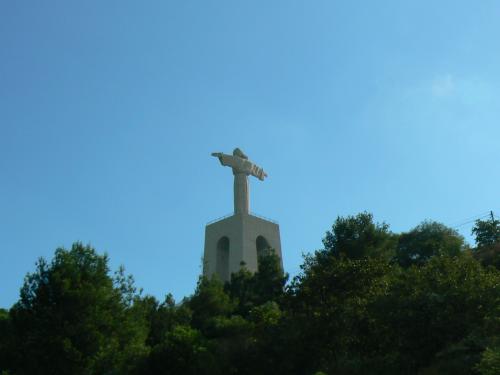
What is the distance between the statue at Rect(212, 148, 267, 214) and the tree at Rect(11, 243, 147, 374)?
17181 mm

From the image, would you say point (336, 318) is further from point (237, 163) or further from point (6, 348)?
point (237, 163)

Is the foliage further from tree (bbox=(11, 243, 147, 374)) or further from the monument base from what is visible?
the monument base

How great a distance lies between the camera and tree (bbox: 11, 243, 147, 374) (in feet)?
57.7

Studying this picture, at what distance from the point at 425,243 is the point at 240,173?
466 inches

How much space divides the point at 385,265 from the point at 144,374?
326 inches

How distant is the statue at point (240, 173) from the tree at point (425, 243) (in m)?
9.68

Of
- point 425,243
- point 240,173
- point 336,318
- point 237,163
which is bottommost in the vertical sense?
point 336,318

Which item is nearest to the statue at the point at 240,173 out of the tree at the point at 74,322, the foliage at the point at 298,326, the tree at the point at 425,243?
the tree at the point at 425,243

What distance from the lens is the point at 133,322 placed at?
19703 millimetres

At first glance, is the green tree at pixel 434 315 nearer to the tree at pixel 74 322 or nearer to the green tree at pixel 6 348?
the tree at pixel 74 322

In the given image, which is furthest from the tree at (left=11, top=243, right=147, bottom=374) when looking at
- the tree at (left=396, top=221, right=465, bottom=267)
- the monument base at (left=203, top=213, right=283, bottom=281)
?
the tree at (left=396, top=221, right=465, bottom=267)

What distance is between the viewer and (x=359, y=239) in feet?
91.6

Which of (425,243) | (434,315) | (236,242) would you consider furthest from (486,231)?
(434,315)

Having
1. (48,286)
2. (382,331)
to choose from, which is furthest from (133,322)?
(382,331)
